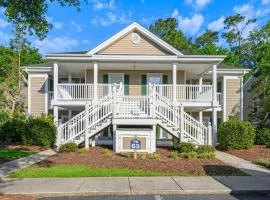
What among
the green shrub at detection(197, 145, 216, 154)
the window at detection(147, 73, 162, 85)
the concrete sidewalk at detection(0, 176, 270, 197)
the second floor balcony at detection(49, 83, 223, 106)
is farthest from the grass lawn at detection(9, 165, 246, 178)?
the window at detection(147, 73, 162, 85)

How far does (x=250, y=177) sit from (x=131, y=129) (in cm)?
733

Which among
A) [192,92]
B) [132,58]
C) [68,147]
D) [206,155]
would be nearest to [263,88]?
[192,92]

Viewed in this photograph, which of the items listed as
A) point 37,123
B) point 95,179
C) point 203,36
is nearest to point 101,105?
point 37,123

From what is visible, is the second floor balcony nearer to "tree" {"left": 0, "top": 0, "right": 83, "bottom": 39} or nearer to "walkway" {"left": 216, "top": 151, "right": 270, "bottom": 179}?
"walkway" {"left": 216, "top": 151, "right": 270, "bottom": 179}

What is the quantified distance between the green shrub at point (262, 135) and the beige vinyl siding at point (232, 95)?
17.4 ft

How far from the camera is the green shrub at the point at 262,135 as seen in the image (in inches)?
945

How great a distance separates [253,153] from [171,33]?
36641 mm

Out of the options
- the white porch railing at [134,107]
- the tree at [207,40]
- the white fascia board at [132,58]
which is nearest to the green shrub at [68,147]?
the white porch railing at [134,107]

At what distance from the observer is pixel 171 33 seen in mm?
54969

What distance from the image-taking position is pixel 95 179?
40.5ft

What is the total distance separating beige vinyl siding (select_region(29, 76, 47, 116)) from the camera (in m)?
29.8

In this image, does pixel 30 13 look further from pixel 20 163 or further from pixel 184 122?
pixel 184 122

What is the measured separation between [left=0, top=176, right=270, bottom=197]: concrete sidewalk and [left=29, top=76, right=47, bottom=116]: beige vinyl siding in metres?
18.0

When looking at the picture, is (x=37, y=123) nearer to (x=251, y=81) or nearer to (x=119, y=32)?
(x=119, y=32)
